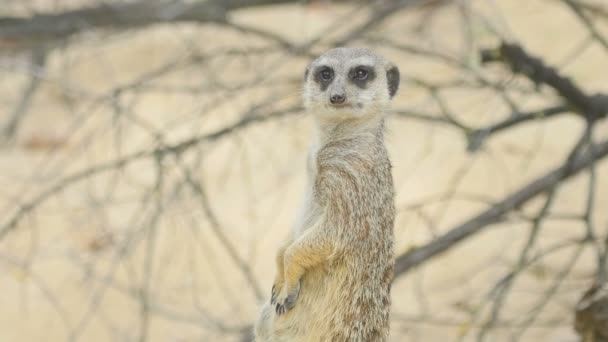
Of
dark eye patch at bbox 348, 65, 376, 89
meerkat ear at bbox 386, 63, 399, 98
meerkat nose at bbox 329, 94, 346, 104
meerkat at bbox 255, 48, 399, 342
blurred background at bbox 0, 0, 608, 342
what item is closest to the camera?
meerkat at bbox 255, 48, 399, 342

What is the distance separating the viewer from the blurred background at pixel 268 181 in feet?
10.2

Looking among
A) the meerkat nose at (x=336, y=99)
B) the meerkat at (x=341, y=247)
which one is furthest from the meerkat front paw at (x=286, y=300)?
the meerkat nose at (x=336, y=99)

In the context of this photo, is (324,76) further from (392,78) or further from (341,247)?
(341,247)

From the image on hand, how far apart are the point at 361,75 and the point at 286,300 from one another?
572 millimetres

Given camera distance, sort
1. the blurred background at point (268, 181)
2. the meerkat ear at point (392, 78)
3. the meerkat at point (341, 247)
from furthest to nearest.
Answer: the blurred background at point (268, 181), the meerkat ear at point (392, 78), the meerkat at point (341, 247)

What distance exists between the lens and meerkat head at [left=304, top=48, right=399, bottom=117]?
2252 mm

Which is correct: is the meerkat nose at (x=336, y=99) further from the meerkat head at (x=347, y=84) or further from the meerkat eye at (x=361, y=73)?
the meerkat eye at (x=361, y=73)

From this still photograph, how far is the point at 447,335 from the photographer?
4.77 meters

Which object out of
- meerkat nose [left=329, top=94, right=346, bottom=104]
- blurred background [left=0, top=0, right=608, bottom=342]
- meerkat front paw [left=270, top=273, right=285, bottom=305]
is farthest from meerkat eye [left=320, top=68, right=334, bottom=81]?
meerkat front paw [left=270, top=273, right=285, bottom=305]

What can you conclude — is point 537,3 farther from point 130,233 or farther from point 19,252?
point 130,233

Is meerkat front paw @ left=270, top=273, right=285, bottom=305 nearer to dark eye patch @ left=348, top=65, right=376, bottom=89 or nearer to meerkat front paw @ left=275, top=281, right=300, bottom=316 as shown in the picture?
meerkat front paw @ left=275, top=281, right=300, bottom=316

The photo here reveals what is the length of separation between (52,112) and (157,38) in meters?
1.45

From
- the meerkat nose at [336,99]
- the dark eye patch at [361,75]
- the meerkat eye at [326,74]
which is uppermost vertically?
the meerkat eye at [326,74]

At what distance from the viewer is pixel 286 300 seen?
2.13m
